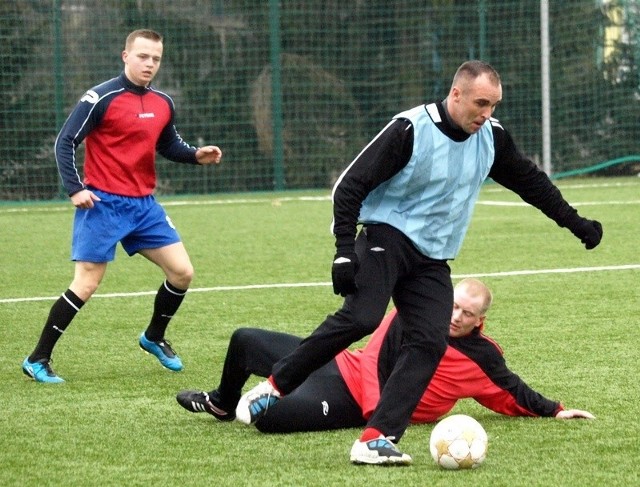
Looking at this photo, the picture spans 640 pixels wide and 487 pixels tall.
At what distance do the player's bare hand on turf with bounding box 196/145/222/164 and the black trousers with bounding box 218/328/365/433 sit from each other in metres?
1.80

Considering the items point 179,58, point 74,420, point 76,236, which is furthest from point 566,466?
point 179,58

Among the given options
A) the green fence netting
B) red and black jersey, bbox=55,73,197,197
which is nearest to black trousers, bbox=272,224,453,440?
red and black jersey, bbox=55,73,197,197

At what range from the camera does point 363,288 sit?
5.20 m

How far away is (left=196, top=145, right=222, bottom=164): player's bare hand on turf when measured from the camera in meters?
7.49

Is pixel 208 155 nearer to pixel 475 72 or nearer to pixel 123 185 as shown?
pixel 123 185

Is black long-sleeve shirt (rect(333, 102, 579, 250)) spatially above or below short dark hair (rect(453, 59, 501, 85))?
below

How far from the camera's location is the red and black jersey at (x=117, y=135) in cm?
733

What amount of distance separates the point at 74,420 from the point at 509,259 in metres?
6.51

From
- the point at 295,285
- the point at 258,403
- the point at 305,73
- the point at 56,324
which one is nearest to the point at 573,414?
the point at 258,403

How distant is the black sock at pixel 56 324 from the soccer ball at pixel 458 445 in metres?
2.73

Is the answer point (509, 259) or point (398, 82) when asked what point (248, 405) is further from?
point (398, 82)

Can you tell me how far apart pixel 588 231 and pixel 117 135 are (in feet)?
9.26

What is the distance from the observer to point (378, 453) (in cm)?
502

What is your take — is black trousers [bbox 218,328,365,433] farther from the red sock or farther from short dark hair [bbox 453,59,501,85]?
short dark hair [bbox 453,59,501,85]
